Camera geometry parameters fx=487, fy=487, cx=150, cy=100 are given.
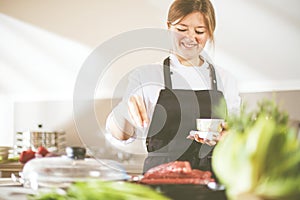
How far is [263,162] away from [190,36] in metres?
1.57

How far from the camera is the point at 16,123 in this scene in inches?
151

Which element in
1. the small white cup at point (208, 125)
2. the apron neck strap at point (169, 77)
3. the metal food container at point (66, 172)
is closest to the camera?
the metal food container at point (66, 172)

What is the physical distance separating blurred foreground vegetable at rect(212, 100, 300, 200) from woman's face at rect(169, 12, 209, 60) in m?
1.51

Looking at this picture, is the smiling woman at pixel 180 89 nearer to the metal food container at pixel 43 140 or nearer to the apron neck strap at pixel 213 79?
the apron neck strap at pixel 213 79

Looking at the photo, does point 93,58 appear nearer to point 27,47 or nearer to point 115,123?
point 27,47

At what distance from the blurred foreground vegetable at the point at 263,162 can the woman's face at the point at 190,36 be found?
4.94 feet

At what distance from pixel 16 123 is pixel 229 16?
1869 mm

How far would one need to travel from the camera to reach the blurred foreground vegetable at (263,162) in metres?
0.48

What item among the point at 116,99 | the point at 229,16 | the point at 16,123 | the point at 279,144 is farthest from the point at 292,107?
the point at 279,144

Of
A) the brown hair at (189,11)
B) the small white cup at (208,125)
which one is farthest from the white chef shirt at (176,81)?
the small white cup at (208,125)

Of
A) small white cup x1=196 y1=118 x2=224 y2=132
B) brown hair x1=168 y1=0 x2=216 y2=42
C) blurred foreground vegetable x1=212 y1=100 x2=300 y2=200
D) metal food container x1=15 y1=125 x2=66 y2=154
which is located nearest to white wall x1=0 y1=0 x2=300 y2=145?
metal food container x1=15 y1=125 x2=66 y2=154

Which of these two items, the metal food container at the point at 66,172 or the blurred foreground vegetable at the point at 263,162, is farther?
the metal food container at the point at 66,172

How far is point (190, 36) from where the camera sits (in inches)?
79.6

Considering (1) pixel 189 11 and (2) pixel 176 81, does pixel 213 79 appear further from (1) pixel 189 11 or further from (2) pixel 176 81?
(1) pixel 189 11
